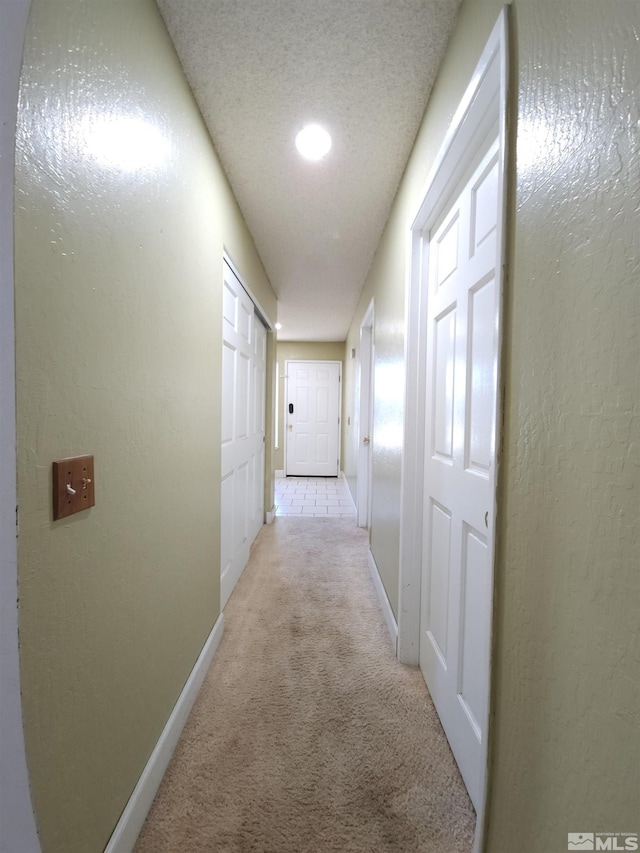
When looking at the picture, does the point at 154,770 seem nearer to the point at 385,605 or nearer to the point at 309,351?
the point at 385,605

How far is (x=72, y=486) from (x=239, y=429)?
1.80 metres

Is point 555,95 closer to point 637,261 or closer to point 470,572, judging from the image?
point 637,261

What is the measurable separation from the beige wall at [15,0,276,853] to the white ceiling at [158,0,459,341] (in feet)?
0.58

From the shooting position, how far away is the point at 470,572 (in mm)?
1110

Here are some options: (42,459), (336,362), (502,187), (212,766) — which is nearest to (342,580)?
(212,766)

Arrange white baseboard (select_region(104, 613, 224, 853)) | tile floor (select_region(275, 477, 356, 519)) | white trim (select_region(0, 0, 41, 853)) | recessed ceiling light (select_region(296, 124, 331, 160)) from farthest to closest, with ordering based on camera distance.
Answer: tile floor (select_region(275, 477, 356, 519)) < recessed ceiling light (select_region(296, 124, 331, 160)) < white baseboard (select_region(104, 613, 224, 853)) < white trim (select_region(0, 0, 41, 853))

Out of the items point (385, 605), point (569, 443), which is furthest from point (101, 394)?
point (385, 605)

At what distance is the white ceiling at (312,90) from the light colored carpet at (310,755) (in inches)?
94.1

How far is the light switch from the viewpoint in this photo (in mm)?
683

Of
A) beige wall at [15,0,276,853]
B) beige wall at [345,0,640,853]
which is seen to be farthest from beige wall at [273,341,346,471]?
beige wall at [345,0,640,853]

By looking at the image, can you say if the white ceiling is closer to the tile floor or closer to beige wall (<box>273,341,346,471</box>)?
the tile floor

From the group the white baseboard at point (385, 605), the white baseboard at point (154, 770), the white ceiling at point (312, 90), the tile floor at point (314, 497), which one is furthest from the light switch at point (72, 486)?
the tile floor at point (314, 497)

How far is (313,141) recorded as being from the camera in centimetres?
159

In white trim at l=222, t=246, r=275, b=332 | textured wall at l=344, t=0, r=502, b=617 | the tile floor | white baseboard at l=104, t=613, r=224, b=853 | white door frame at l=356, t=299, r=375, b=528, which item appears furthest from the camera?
the tile floor
